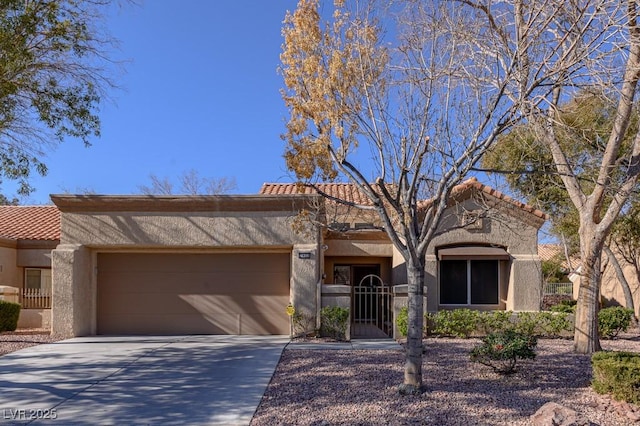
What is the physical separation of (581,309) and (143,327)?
35.2 feet

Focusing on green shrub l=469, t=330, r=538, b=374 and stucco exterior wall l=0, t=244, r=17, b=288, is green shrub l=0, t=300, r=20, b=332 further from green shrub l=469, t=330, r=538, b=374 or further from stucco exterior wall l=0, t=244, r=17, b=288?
green shrub l=469, t=330, r=538, b=374

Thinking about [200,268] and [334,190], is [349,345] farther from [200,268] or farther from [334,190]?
[334,190]

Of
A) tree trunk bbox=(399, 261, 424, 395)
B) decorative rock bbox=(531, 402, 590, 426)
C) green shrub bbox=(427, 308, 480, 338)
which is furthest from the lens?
green shrub bbox=(427, 308, 480, 338)

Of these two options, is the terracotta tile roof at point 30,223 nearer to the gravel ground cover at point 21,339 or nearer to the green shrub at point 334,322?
the gravel ground cover at point 21,339

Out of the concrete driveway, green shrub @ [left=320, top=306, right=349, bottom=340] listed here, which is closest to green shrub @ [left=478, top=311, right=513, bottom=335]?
green shrub @ [left=320, top=306, right=349, bottom=340]

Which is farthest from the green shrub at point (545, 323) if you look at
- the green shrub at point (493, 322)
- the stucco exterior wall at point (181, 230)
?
the stucco exterior wall at point (181, 230)

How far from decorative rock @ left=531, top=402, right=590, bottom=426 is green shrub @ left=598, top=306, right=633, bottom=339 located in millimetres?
8970

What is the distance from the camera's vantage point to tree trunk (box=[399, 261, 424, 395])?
763cm

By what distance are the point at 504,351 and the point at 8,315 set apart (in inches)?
506

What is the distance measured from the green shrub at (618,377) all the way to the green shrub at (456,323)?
5549 mm

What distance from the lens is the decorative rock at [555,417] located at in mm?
6090

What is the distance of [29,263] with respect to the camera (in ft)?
60.2

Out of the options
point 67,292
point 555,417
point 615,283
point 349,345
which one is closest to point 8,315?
point 67,292

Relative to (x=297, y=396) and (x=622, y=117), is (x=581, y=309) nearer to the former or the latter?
(x=622, y=117)
